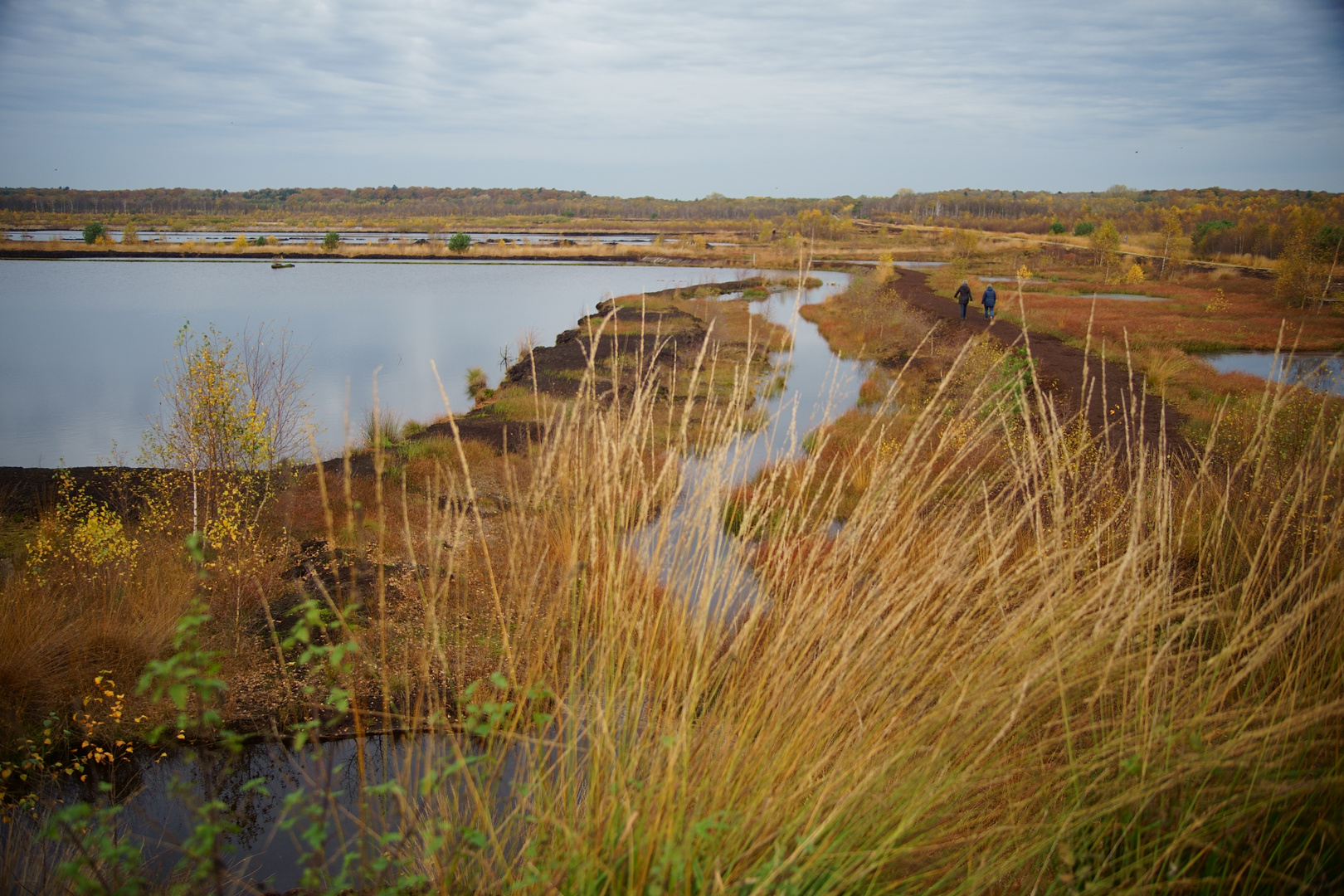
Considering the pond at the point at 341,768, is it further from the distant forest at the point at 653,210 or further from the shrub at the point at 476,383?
the distant forest at the point at 653,210

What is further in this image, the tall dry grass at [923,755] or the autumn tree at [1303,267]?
the autumn tree at [1303,267]

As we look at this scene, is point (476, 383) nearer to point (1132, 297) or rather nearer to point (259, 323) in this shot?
point (259, 323)

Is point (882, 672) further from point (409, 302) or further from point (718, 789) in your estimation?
point (409, 302)

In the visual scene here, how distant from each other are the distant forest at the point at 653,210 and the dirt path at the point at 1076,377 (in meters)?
15.6

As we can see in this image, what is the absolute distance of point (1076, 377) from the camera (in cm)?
1450

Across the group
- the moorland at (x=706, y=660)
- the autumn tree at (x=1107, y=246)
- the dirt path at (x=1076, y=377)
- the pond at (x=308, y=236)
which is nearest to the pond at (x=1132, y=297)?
the dirt path at (x=1076, y=377)

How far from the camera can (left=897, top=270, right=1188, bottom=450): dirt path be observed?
10.0m

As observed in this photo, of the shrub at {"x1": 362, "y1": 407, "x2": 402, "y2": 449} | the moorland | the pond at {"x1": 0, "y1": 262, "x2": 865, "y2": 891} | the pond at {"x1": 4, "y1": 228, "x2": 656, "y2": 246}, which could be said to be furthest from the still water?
the pond at {"x1": 4, "y1": 228, "x2": 656, "y2": 246}

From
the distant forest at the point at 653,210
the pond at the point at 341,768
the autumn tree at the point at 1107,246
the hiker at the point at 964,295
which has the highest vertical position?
the distant forest at the point at 653,210

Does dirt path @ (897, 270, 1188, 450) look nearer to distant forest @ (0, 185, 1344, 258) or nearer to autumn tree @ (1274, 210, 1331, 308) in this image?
autumn tree @ (1274, 210, 1331, 308)

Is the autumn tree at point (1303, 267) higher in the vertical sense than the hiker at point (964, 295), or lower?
higher

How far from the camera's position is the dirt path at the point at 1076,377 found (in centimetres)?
1001

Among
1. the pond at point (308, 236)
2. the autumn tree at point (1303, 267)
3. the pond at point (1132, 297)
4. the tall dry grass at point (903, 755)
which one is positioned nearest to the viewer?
the tall dry grass at point (903, 755)

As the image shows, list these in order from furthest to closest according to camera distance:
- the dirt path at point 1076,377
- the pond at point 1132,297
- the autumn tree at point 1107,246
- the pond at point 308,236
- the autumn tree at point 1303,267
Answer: the pond at point 308,236
the autumn tree at point 1107,246
the pond at point 1132,297
the autumn tree at point 1303,267
the dirt path at point 1076,377
